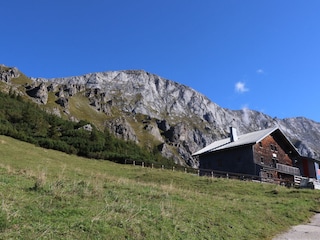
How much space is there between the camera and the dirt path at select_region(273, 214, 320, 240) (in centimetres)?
1399

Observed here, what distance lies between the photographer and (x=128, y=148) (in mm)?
91688

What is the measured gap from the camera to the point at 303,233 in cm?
1491

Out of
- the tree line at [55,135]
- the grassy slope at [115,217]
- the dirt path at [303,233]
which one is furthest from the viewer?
the tree line at [55,135]

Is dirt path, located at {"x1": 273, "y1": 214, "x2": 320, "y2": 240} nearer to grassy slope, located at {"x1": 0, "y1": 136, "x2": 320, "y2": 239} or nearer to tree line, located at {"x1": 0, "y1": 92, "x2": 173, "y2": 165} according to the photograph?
grassy slope, located at {"x1": 0, "y1": 136, "x2": 320, "y2": 239}

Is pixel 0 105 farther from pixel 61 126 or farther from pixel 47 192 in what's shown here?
pixel 47 192

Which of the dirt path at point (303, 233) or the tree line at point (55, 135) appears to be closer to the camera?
the dirt path at point (303, 233)

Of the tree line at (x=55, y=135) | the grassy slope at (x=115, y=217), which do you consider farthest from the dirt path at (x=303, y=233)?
the tree line at (x=55, y=135)

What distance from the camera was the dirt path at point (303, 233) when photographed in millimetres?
13986

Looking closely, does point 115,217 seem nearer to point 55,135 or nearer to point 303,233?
point 303,233

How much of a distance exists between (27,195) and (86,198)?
7.01 ft

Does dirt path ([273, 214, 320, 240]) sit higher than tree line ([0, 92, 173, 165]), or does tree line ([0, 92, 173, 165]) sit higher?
tree line ([0, 92, 173, 165])

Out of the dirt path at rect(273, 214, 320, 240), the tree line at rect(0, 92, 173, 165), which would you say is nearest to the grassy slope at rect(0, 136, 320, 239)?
the dirt path at rect(273, 214, 320, 240)

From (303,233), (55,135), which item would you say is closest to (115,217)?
(303,233)

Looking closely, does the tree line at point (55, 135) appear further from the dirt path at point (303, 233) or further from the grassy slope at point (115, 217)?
the dirt path at point (303, 233)
